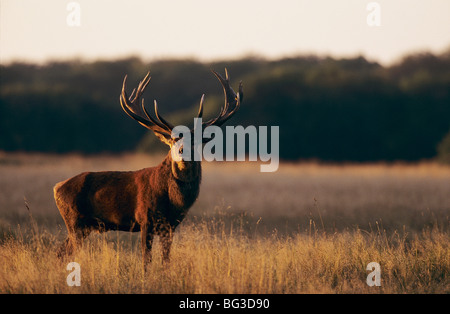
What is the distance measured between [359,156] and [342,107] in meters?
3.84

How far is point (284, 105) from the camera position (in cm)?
3800

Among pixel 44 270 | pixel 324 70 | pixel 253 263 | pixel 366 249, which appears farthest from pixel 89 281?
pixel 324 70

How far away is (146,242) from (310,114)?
3102 centimetres

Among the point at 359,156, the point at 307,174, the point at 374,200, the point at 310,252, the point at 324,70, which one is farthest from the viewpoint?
the point at 324,70

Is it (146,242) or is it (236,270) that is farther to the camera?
(146,242)

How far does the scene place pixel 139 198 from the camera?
25.8ft

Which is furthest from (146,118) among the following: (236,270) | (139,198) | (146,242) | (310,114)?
Result: (310,114)

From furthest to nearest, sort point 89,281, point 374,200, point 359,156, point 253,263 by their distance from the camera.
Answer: point 359,156
point 374,200
point 253,263
point 89,281

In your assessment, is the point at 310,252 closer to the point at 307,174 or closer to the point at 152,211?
the point at 152,211

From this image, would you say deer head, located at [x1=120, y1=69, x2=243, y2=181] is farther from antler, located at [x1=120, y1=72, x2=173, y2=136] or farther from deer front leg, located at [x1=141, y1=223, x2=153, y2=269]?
deer front leg, located at [x1=141, y1=223, x2=153, y2=269]

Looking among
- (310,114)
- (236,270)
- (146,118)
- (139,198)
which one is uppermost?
(310,114)

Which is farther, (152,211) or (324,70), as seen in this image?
(324,70)

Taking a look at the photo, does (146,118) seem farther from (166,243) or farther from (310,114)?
(310,114)

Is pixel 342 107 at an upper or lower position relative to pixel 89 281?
upper
